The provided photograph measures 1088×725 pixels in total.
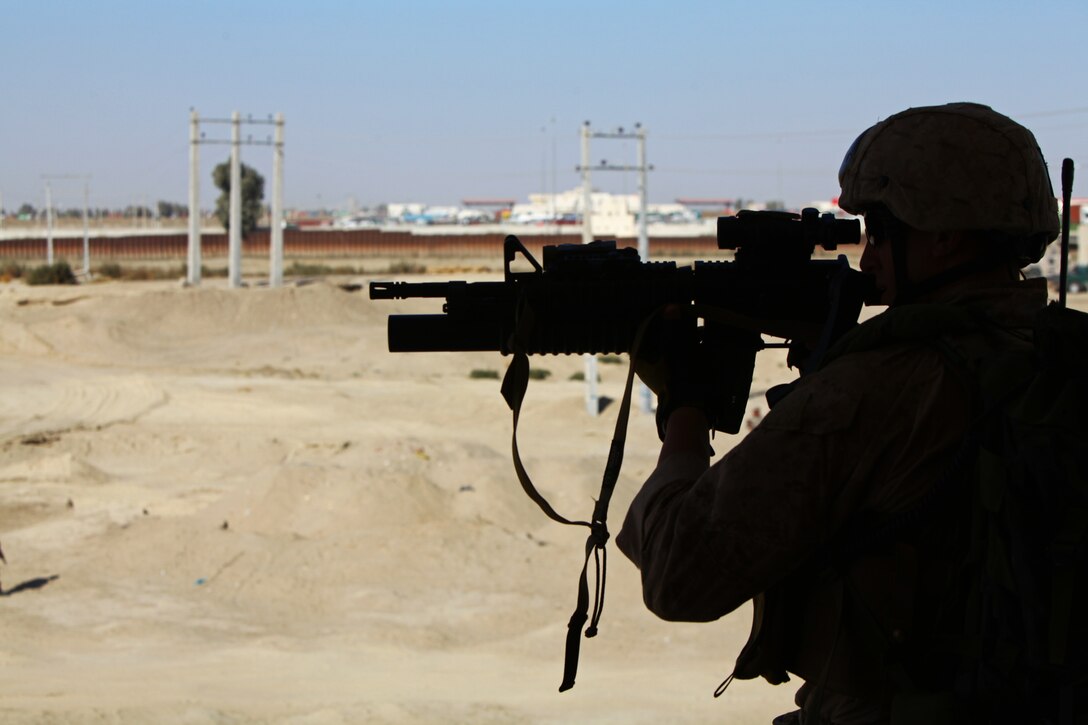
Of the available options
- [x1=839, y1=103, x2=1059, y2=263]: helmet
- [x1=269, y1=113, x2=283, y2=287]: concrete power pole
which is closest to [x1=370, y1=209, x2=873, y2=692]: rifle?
[x1=839, y1=103, x2=1059, y2=263]: helmet

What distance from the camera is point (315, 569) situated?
12383mm

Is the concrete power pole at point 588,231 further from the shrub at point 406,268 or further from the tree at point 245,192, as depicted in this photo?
the tree at point 245,192

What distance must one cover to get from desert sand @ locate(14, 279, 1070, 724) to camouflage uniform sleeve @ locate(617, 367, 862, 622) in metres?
5.19

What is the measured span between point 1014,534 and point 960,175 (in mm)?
588

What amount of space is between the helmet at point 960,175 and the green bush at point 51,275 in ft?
166

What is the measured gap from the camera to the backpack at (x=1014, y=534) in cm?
173

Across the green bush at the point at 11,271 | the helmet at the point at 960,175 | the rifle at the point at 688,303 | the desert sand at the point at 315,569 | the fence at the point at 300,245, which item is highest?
the helmet at the point at 960,175

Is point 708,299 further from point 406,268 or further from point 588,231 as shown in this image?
point 406,268

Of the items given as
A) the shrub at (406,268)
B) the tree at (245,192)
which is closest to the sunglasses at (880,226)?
the shrub at (406,268)

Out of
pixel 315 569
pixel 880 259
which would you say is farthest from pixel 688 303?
pixel 315 569

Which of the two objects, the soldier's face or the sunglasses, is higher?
the sunglasses

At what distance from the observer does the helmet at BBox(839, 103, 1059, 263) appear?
6.44 feet

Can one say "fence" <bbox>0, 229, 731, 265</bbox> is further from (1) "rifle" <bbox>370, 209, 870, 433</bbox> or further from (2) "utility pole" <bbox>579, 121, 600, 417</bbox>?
(1) "rifle" <bbox>370, 209, 870, 433</bbox>

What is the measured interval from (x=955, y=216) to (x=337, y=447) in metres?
17.5
